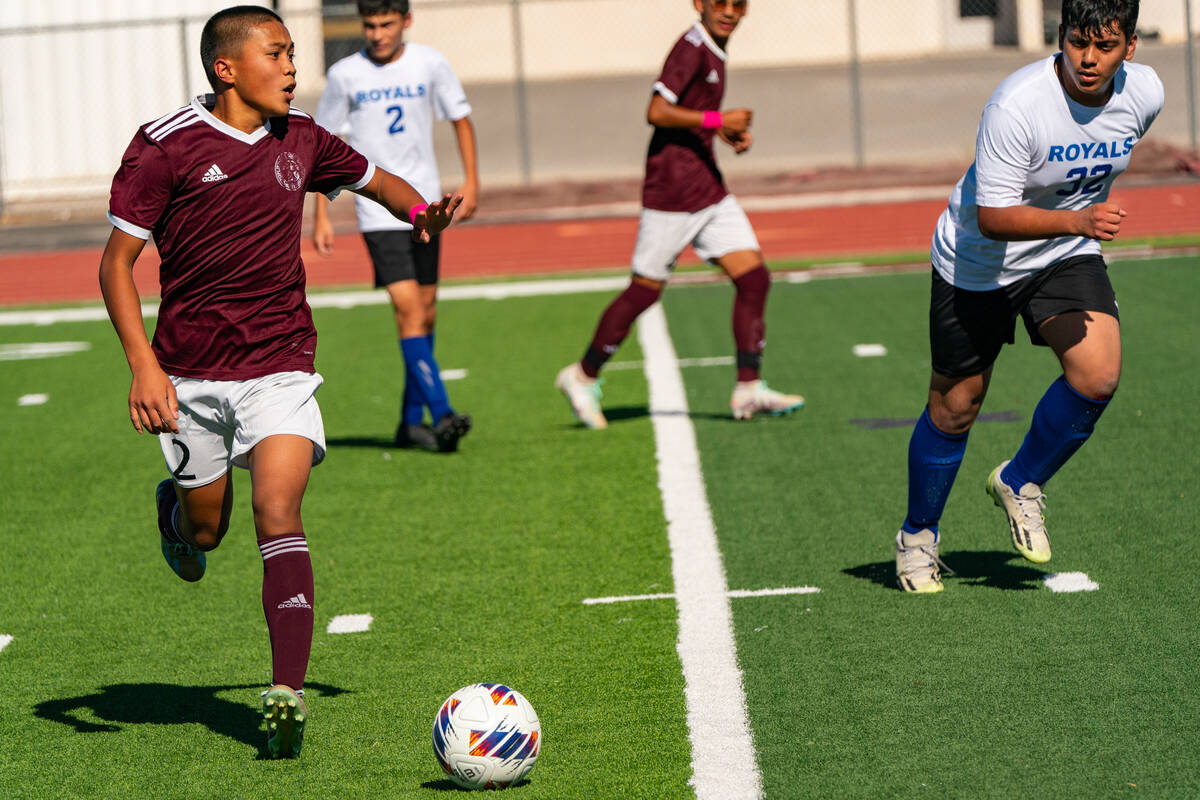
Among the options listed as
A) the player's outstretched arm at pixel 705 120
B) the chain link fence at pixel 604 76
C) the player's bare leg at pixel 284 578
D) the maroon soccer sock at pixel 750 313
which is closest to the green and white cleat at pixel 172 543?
the player's bare leg at pixel 284 578

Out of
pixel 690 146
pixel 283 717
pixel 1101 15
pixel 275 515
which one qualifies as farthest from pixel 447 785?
pixel 690 146

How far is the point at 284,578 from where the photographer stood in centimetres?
424

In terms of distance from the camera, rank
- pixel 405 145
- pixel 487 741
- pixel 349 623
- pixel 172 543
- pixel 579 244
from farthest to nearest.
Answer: pixel 579 244, pixel 405 145, pixel 349 623, pixel 172 543, pixel 487 741

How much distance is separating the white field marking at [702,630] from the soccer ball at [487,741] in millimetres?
439

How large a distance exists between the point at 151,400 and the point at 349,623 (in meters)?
1.51

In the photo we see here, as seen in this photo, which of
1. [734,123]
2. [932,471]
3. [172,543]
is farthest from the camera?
[734,123]

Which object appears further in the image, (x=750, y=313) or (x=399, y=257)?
(x=750, y=313)

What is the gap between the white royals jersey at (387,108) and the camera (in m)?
8.31

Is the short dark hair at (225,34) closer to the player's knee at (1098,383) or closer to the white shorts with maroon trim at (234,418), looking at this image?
the white shorts with maroon trim at (234,418)

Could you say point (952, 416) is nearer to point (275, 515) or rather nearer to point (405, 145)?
point (275, 515)

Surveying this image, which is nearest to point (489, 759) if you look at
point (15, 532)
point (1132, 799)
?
point (1132, 799)

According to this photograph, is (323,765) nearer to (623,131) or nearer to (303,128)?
(303,128)

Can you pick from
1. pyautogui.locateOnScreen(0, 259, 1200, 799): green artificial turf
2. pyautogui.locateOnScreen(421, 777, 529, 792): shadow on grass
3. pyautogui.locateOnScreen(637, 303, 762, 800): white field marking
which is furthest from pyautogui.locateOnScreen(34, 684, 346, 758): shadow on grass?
pyautogui.locateOnScreen(637, 303, 762, 800): white field marking

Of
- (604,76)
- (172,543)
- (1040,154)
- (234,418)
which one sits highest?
Answer: (604,76)
